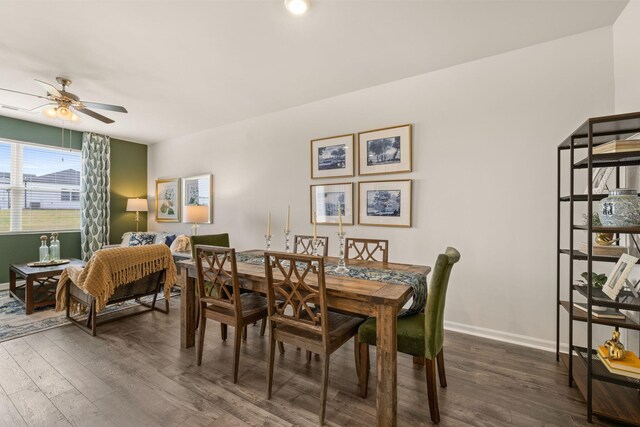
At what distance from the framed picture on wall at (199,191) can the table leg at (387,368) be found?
12.9ft

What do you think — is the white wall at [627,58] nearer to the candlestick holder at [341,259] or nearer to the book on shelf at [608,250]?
the book on shelf at [608,250]

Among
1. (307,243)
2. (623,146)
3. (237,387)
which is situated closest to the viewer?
(623,146)

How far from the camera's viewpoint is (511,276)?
2.64 meters

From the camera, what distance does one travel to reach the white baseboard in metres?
2.48

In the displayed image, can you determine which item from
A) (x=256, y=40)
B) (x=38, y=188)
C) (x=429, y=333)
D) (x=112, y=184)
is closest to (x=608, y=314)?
(x=429, y=333)

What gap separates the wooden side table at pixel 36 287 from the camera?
3.33 m

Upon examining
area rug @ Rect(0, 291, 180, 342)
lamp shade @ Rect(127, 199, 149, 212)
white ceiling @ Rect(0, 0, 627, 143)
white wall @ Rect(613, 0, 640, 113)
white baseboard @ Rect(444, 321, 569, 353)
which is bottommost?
area rug @ Rect(0, 291, 180, 342)

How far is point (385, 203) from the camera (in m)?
3.28

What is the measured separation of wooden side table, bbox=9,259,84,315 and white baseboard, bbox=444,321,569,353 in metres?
4.65

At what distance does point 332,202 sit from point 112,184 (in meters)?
4.78


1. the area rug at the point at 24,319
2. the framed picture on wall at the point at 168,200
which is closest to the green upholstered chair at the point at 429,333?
the area rug at the point at 24,319

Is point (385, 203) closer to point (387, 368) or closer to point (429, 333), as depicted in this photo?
point (429, 333)

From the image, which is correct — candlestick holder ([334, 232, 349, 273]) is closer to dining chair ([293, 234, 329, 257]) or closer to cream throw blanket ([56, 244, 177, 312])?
dining chair ([293, 234, 329, 257])

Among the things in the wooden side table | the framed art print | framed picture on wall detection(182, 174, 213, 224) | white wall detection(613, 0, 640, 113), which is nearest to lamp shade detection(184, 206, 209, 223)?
framed picture on wall detection(182, 174, 213, 224)
